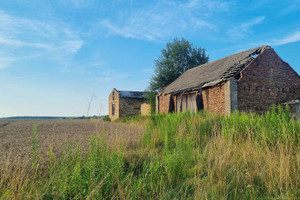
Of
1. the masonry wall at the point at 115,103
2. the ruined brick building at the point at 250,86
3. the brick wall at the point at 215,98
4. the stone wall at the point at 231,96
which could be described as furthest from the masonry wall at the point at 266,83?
the masonry wall at the point at 115,103

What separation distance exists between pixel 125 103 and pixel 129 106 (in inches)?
28.4

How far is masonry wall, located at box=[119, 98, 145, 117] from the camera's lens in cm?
2633

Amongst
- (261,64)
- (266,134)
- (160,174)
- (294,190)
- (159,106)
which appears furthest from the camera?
(159,106)

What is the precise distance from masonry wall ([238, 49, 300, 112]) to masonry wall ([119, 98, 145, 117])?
1772 cm

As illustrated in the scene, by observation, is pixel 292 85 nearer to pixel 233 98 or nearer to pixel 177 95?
pixel 233 98

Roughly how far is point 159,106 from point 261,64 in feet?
30.8

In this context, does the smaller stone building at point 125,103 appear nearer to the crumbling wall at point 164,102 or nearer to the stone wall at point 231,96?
the crumbling wall at point 164,102

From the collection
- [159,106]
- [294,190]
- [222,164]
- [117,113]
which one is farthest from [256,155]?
[117,113]

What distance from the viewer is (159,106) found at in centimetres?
1836

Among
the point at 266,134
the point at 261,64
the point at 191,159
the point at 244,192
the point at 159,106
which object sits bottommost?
the point at 244,192

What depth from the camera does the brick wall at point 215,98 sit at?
1089 centimetres

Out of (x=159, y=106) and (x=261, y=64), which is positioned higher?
(x=261, y=64)

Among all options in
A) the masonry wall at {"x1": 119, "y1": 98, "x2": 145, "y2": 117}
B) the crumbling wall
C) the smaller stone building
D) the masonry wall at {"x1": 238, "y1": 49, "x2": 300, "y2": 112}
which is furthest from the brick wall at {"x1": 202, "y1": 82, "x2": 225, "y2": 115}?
the masonry wall at {"x1": 119, "y1": 98, "x2": 145, "y2": 117}

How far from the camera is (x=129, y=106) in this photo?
88.2ft
